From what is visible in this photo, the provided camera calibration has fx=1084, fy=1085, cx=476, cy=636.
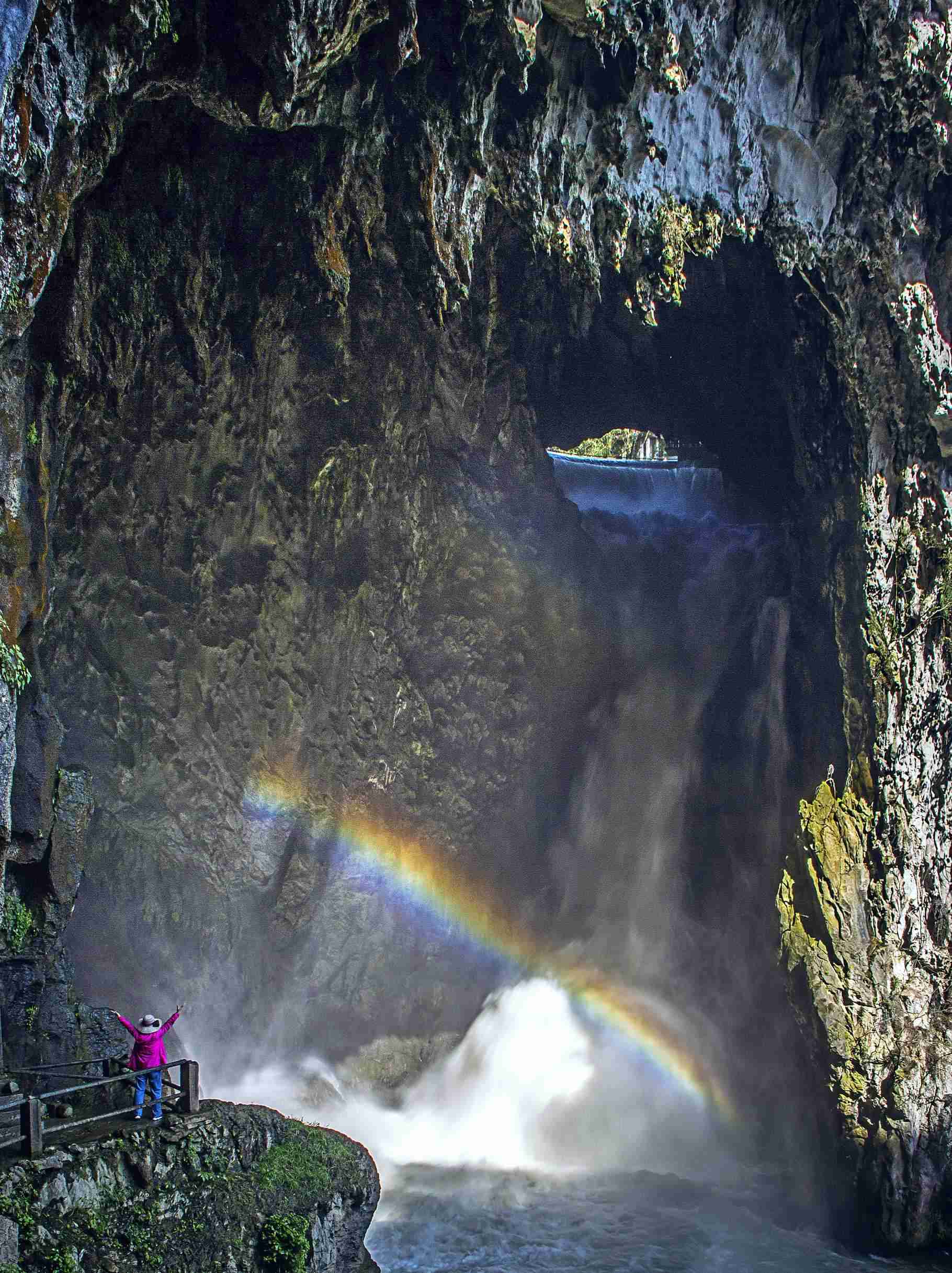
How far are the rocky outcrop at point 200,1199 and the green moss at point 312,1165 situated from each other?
12 millimetres

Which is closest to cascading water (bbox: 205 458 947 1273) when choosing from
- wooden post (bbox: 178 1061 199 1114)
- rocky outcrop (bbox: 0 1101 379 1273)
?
rocky outcrop (bbox: 0 1101 379 1273)

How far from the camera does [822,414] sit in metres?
17.1

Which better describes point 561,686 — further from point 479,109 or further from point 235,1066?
point 479,109

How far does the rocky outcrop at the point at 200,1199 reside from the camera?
8148 millimetres

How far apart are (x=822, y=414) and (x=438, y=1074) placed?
13127 mm

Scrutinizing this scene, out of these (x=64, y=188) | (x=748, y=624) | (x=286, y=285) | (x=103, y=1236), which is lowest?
(x=103, y=1236)

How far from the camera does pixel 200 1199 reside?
9383 mm

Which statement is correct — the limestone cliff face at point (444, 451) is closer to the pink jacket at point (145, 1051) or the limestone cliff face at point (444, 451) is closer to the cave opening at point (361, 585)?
the cave opening at point (361, 585)

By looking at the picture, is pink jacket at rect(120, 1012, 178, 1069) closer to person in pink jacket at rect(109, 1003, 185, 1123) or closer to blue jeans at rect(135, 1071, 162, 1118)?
person in pink jacket at rect(109, 1003, 185, 1123)

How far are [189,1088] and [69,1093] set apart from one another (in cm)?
103

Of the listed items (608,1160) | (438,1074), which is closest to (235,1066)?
(438,1074)

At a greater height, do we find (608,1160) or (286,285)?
(286,285)

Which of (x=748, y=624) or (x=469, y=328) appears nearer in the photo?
(x=469, y=328)

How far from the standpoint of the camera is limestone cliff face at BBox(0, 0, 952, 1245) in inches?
523
